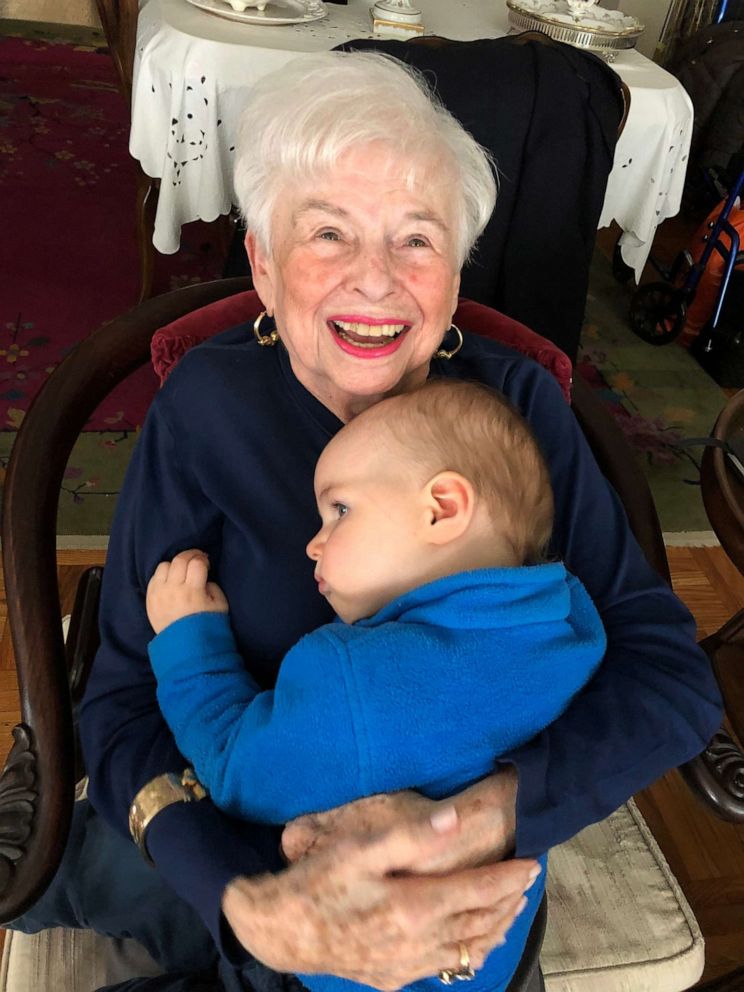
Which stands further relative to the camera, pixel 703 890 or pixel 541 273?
pixel 541 273

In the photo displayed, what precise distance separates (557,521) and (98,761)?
61cm

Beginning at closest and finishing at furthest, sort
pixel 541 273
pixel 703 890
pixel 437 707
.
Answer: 1. pixel 437 707
2. pixel 703 890
3. pixel 541 273

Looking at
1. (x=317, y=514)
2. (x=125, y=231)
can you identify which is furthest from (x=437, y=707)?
(x=125, y=231)

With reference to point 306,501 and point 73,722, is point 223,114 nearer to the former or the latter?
point 306,501

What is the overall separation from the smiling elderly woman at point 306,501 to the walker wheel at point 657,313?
7.96 feet

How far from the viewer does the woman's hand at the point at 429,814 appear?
698 mm

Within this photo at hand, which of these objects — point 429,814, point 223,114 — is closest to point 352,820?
point 429,814

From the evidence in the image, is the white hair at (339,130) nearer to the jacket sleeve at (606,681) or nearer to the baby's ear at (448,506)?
the jacket sleeve at (606,681)

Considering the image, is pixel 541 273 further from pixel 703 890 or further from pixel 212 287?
pixel 703 890

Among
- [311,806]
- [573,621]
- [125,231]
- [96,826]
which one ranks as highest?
[573,621]

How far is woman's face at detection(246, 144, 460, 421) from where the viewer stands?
928mm

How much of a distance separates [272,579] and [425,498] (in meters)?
0.26

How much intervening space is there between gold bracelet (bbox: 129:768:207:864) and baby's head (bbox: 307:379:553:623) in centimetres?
24

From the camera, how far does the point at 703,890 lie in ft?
5.24
